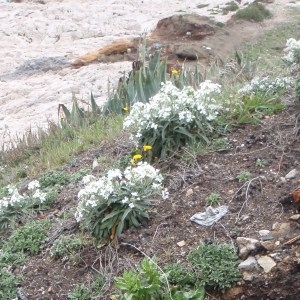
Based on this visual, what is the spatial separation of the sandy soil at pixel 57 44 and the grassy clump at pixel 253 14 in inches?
16.2

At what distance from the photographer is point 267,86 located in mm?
6059

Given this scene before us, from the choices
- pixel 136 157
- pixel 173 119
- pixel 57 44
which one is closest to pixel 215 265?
pixel 136 157

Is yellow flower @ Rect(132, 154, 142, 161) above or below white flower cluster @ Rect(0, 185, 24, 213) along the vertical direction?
above

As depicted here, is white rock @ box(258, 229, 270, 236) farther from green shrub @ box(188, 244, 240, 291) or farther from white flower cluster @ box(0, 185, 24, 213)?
white flower cluster @ box(0, 185, 24, 213)

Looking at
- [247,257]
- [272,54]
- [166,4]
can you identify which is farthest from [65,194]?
[166,4]

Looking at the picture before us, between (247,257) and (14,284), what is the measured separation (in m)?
1.47

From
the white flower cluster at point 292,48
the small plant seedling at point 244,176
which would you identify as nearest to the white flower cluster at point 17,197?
the small plant seedling at point 244,176

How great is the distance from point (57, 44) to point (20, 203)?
14.1 meters

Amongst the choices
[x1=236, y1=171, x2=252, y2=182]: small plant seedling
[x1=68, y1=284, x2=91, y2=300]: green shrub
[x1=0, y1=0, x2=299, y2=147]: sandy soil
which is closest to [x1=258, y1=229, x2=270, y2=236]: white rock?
[x1=236, y1=171, x2=252, y2=182]: small plant seedling

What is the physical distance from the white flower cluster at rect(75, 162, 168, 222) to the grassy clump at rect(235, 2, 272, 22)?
15276 millimetres

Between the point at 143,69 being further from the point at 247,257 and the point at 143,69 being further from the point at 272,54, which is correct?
the point at 272,54

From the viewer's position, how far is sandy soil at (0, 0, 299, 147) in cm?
1356

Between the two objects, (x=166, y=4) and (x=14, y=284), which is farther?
(x=166, y=4)

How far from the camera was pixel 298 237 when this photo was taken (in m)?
4.18
